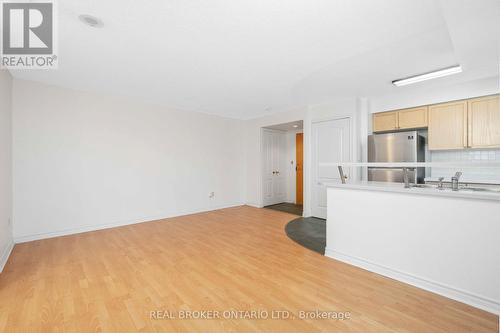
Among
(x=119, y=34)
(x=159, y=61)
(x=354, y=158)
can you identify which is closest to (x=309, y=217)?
(x=354, y=158)

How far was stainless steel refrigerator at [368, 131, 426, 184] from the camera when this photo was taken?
3.82 metres

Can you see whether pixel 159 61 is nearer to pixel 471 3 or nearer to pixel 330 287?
pixel 471 3

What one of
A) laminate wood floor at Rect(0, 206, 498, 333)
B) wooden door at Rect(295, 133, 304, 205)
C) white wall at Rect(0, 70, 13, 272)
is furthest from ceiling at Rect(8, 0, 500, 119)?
wooden door at Rect(295, 133, 304, 205)

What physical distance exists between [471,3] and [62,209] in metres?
5.63

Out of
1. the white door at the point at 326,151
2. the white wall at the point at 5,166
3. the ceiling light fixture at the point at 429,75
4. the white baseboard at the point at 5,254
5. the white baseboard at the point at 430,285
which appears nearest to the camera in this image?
the white baseboard at the point at 430,285

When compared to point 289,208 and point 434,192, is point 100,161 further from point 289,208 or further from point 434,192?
point 434,192

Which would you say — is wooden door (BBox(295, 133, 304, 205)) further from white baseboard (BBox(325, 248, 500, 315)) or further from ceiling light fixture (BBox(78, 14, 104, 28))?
ceiling light fixture (BBox(78, 14, 104, 28))

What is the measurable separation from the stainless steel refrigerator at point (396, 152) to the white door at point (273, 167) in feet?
9.23

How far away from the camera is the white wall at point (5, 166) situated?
275 centimetres

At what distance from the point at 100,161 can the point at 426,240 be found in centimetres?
503

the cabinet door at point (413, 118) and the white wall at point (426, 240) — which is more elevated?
the cabinet door at point (413, 118)

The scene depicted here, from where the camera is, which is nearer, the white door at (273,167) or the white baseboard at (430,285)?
the white baseboard at (430,285)

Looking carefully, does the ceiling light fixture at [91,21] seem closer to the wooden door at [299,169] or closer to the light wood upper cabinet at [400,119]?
the light wood upper cabinet at [400,119]

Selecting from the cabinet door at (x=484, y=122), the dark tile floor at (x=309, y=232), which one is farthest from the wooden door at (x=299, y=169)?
the cabinet door at (x=484, y=122)
